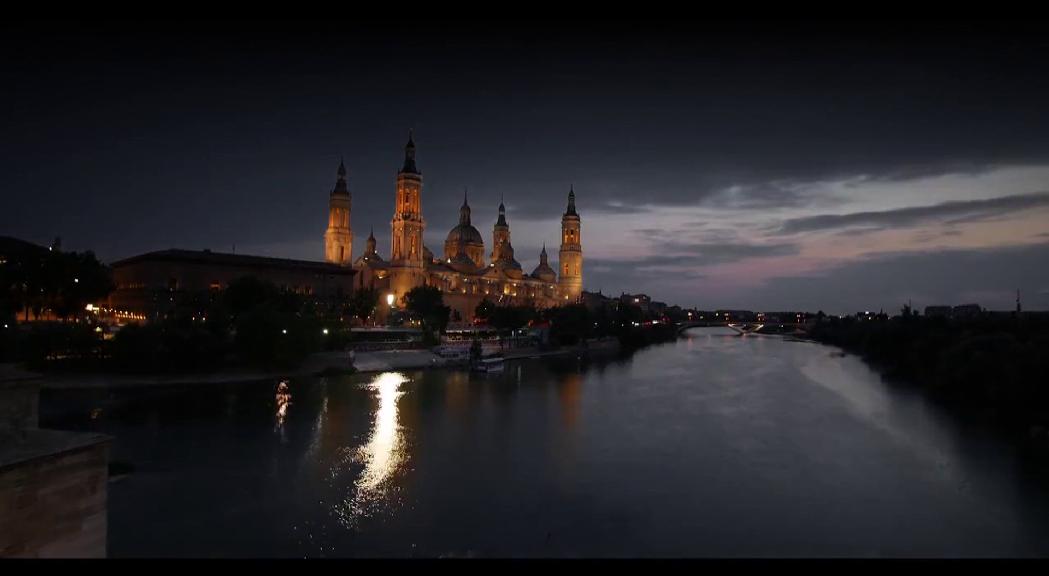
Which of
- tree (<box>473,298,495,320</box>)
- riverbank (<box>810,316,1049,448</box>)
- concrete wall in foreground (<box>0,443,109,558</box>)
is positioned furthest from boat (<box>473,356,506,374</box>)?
concrete wall in foreground (<box>0,443,109,558</box>)

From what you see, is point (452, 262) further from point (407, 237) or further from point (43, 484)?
point (43, 484)

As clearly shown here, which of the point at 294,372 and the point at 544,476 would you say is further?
the point at 294,372

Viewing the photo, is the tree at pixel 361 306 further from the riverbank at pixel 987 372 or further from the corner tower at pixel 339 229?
the riverbank at pixel 987 372

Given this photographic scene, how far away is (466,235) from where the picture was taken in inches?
2625

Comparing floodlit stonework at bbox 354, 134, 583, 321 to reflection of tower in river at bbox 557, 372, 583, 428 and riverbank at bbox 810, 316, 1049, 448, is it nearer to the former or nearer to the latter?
reflection of tower in river at bbox 557, 372, 583, 428

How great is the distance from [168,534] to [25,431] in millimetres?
5390

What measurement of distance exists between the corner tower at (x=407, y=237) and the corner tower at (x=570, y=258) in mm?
24799

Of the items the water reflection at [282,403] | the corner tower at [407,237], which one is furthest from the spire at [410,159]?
the water reflection at [282,403]

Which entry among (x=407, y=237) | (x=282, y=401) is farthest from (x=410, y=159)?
(x=282, y=401)

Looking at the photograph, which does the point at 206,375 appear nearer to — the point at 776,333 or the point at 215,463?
the point at 215,463

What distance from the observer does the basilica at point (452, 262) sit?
5172cm

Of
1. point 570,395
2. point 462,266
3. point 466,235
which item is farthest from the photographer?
point 466,235

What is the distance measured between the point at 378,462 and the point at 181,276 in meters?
29.8

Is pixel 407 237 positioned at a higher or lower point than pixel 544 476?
higher
